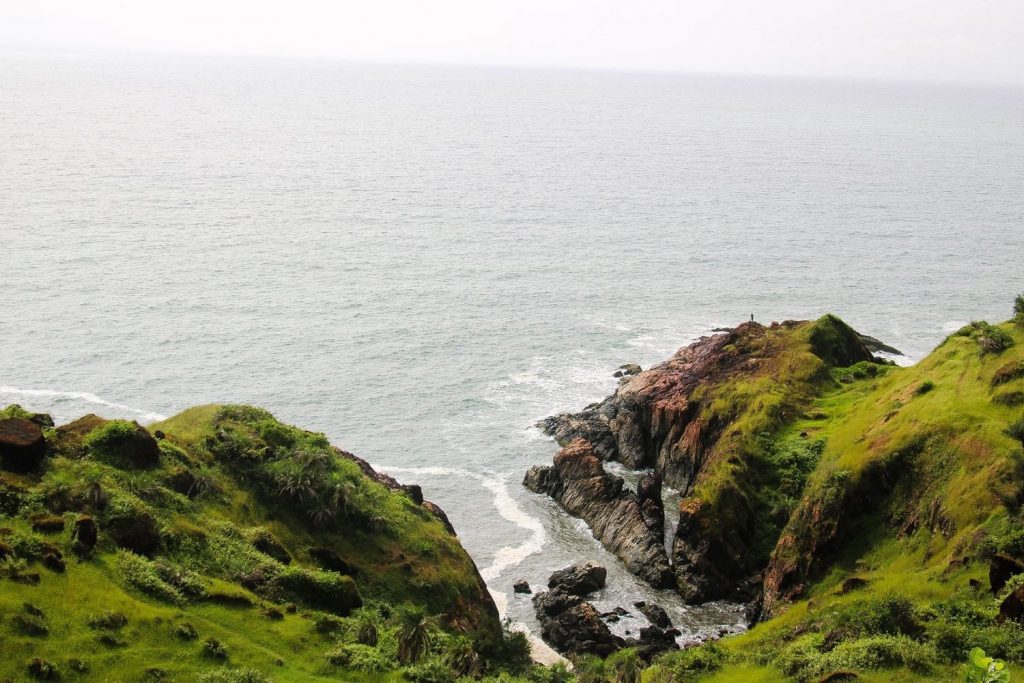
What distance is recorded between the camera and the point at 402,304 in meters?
128

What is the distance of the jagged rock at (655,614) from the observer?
64.7 meters

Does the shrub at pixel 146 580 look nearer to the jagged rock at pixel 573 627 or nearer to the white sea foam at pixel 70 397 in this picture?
the jagged rock at pixel 573 627

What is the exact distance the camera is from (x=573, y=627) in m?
63.8

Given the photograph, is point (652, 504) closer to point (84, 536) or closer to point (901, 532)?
point (901, 532)

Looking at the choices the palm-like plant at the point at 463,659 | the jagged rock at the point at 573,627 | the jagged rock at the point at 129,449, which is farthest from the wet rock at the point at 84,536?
the jagged rock at the point at 573,627

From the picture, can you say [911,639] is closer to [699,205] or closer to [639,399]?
[639,399]

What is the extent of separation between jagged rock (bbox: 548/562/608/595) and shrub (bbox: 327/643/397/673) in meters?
26.2

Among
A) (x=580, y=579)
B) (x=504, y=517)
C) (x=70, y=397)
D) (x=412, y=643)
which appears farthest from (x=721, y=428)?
(x=70, y=397)

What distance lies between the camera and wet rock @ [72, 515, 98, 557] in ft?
142

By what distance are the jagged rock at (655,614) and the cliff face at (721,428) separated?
315cm

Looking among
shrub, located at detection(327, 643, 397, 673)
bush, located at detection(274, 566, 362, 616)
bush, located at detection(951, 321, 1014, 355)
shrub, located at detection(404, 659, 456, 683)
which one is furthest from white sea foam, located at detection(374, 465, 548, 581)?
bush, located at detection(951, 321, 1014, 355)

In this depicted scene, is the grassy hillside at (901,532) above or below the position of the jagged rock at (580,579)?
above

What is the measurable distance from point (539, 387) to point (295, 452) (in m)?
48.3

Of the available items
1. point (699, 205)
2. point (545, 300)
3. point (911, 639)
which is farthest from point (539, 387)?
point (699, 205)
